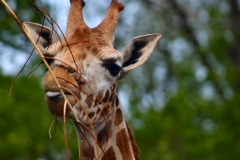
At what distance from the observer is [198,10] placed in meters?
31.0

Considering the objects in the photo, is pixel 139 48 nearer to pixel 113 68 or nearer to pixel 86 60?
pixel 113 68

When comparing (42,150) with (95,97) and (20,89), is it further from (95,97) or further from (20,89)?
(95,97)

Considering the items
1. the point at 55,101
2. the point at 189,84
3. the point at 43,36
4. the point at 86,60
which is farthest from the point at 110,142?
the point at 189,84

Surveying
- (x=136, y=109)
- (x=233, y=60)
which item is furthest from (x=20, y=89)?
(x=233, y=60)

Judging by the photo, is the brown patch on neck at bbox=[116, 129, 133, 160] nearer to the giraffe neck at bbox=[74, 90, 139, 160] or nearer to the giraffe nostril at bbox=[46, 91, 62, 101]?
the giraffe neck at bbox=[74, 90, 139, 160]

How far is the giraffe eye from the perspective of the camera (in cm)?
795

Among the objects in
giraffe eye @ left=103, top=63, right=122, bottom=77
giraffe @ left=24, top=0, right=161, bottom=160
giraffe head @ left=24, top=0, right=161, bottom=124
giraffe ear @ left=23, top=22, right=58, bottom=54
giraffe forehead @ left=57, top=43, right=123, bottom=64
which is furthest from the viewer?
giraffe ear @ left=23, top=22, right=58, bottom=54

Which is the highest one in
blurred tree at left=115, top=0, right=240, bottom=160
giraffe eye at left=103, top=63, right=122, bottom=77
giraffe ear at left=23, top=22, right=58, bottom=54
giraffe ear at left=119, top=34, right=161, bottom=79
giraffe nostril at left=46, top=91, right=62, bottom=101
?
giraffe ear at left=23, top=22, right=58, bottom=54

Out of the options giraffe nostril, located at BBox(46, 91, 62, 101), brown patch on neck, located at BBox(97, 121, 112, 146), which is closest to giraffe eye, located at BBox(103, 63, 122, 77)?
brown patch on neck, located at BBox(97, 121, 112, 146)

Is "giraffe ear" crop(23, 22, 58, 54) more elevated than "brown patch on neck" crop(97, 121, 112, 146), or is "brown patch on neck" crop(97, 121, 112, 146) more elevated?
"giraffe ear" crop(23, 22, 58, 54)

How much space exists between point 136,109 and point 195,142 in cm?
205

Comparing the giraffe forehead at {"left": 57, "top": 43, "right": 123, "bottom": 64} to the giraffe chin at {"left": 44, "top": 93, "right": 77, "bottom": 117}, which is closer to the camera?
the giraffe chin at {"left": 44, "top": 93, "right": 77, "bottom": 117}

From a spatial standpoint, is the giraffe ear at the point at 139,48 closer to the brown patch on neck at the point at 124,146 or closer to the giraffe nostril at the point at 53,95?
the brown patch on neck at the point at 124,146

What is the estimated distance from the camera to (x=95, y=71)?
7855 mm
